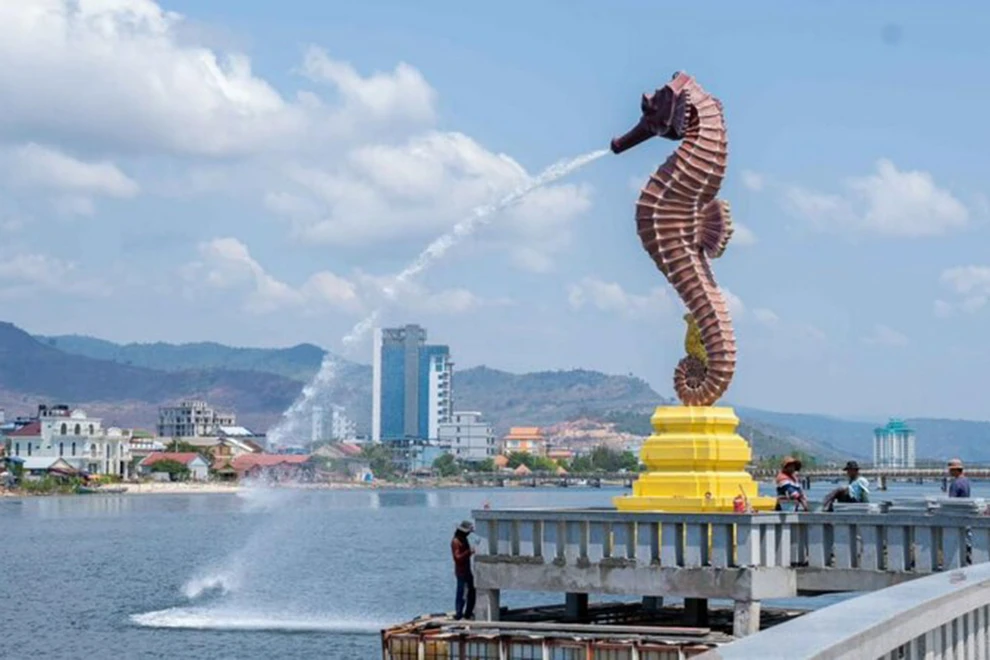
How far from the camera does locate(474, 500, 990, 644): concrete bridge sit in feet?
91.8

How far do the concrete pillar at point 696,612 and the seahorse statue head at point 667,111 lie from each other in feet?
29.7

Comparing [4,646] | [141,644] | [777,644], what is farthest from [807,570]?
[4,646]

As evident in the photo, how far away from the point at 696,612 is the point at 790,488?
3.20 m

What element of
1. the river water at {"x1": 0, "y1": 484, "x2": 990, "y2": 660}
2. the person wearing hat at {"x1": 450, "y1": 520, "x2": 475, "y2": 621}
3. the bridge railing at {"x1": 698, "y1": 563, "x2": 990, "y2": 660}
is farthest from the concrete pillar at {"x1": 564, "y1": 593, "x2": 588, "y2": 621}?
the bridge railing at {"x1": 698, "y1": 563, "x2": 990, "y2": 660}

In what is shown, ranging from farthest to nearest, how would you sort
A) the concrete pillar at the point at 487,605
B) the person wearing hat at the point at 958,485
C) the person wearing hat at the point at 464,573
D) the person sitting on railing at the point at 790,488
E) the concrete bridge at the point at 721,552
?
1. the person sitting on railing at the point at 790,488
2. the person wearing hat at the point at 958,485
3. the person wearing hat at the point at 464,573
4. the concrete pillar at the point at 487,605
5. the concrete bridge at the point at 721,552

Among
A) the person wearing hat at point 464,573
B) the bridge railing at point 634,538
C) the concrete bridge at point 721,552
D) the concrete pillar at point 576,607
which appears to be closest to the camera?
the concrete bridge at point 721,552

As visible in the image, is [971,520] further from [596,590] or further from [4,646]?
[4,646]

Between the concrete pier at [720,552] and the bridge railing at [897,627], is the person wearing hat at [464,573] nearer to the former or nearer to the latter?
the concrete pier at [720,552]

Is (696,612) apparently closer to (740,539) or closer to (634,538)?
(634,538)

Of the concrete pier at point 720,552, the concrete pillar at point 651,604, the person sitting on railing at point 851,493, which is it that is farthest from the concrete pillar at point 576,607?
the person sitting on railing at point 851,493

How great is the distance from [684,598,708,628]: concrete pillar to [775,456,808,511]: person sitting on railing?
2.35m

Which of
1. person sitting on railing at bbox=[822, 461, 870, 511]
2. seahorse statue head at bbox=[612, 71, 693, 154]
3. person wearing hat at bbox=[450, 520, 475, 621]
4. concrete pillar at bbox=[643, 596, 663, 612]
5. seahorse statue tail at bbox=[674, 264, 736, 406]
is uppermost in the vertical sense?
seahorse statue head at bbox=[612, 71, 693, 154]

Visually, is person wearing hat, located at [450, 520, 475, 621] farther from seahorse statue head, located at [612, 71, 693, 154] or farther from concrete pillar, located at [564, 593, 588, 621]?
seahorse statue head, located at [612, 71, 693, 154]

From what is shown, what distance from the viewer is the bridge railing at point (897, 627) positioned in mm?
8547
